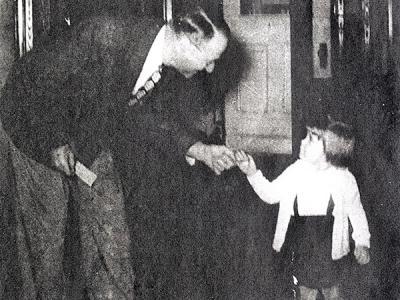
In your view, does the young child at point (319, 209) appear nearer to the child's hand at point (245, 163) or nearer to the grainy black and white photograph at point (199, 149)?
the grainy black and white photograph at point (199, 149)

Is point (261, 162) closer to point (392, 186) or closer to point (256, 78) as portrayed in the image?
point (256, 78)

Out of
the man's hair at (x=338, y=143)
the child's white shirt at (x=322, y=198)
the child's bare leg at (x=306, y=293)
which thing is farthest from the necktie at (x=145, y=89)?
the child's bare leg at (x=306, y=293)

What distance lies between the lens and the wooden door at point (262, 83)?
10.4ft

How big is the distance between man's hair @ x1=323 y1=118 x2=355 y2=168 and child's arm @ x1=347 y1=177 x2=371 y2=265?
10 centimetres

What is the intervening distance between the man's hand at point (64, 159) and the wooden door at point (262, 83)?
0.65m

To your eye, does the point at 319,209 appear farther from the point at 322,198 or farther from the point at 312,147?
the point at 312,147

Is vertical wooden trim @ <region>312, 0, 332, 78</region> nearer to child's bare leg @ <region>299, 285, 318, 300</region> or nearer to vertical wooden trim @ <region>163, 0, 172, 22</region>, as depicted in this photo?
vertical wooden trim @ <region>163, 0, 172, 22</region>

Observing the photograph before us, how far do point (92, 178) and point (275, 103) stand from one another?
0.83 meters

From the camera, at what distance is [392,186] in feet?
11.1

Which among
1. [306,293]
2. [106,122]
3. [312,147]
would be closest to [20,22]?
[106,122]

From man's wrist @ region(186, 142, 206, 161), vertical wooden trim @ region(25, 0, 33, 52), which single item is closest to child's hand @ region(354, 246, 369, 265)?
man's wrist @ region(186, 142, 206, 161)

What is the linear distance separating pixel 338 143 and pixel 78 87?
115cm

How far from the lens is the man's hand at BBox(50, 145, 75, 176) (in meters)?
3.07

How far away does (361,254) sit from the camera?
133 inches
